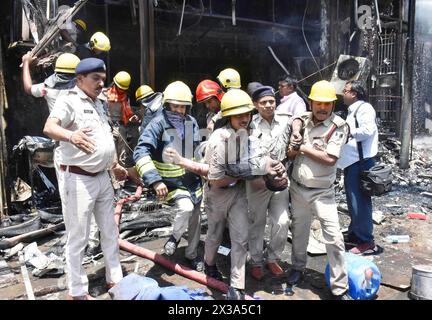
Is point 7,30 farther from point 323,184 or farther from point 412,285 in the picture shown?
point 412,285

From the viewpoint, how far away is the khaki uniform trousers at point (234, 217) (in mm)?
3842

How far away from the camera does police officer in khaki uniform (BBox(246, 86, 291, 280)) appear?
4395 millimetres

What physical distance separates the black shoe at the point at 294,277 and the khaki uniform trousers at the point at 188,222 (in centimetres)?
115

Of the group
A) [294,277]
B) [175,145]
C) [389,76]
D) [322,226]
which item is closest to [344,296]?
[294,277]

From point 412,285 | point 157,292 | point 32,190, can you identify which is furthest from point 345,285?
point 32,190

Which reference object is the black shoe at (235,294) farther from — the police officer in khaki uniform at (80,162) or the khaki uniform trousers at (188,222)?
the police officer in khaki uniform at (80,162)

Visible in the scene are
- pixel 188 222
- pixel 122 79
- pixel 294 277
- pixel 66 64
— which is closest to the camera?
pixel 294 277

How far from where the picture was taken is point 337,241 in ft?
Answer: 12.7

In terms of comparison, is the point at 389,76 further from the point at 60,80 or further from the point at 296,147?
the point at 60,80

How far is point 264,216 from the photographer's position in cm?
450

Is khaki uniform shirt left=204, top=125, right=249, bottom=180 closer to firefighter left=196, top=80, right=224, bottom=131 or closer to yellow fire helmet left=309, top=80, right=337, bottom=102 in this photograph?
yellow fire helmet left=309, top=80, right=337, bottom=102

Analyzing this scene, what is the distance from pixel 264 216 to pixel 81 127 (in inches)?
88.8

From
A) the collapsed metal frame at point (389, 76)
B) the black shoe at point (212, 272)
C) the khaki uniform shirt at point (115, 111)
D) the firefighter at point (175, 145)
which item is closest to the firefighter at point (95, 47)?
the khaki uniform shirt at point (115, 111)

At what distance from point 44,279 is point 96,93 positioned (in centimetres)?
231
